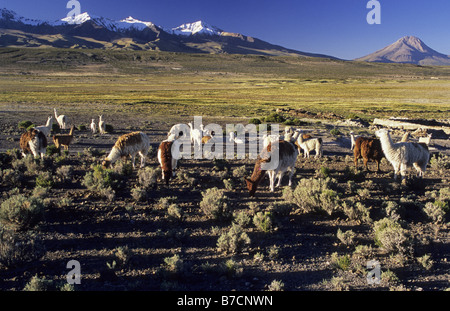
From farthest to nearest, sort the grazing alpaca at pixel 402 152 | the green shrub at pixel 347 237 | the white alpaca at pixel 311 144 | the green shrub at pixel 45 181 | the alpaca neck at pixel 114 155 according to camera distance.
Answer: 1. the white alpaca at pixel 311 144
2. the alpaca neck at pixel 114 155
3. the grazing alpaca at pixel 402 152
4. the green shrub at pixel 45 181
5. the green shrub at pixel 347 237

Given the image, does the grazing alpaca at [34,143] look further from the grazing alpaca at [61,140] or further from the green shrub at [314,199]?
the green shrub at [314,199]

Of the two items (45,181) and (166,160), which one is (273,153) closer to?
(166,160)

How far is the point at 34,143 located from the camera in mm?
10328

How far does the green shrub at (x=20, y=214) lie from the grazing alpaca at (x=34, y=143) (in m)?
5.04

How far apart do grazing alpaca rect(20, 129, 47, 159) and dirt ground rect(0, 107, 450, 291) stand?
8.00ft

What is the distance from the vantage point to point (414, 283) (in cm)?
456

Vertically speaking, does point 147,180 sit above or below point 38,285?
above

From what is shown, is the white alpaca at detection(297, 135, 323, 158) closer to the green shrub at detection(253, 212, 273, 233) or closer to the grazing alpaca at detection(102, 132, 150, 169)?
the grazing alpaca at detection(102, 132, 150, 169)

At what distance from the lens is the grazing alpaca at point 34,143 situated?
34.0ft

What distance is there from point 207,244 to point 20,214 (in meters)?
3.80

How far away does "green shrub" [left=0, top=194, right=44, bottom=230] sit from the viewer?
5.75 meters

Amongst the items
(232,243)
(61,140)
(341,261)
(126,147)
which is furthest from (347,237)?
(61,140)

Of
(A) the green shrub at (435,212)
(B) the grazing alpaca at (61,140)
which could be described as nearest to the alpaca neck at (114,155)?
(B) the grazing alpaca at (61,140)
